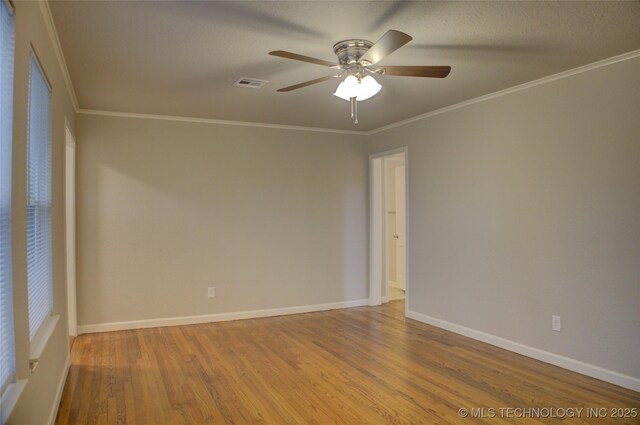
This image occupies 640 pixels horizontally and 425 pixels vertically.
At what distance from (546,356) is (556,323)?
0.31 metres

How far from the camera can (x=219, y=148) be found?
17.4 feet

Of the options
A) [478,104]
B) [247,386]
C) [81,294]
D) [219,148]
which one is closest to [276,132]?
[219,148]

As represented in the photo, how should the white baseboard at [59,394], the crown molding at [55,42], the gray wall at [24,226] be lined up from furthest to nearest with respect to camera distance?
the white baseboard at [59,394]
the crown molding at [55,42]
the gray wall at [24,226]

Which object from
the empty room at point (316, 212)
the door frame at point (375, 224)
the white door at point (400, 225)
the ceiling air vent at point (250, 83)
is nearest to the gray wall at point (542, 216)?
the empty room at point (316, 212)

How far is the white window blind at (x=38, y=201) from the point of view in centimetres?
225

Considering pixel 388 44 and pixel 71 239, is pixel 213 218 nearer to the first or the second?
pixel 71 239

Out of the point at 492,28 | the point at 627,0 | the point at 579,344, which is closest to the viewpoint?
the point at 627,0

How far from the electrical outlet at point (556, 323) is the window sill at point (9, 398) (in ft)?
12.1

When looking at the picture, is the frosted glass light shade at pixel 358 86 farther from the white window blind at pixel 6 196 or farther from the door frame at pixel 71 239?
the door frame at pixel 71 239

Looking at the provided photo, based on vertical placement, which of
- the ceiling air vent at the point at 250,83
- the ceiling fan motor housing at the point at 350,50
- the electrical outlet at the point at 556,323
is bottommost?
the electrical outlet at the point at 556,323

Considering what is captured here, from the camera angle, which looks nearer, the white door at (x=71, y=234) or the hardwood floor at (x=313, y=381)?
the hardwood floor at (x=313, y=381)

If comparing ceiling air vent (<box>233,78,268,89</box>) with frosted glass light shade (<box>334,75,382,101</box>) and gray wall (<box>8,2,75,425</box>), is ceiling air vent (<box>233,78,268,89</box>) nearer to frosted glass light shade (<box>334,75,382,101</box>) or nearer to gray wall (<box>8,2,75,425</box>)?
frosted glass light shade (<box>334,75,382,101</box>)

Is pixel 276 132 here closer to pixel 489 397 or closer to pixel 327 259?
pixel 327 259

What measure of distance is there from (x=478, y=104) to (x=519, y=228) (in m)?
1.28
